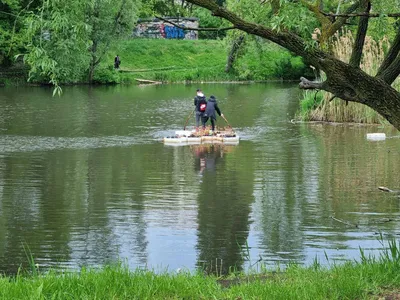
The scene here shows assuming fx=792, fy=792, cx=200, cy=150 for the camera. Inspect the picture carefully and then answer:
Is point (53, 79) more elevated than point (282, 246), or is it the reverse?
point (53, 79)

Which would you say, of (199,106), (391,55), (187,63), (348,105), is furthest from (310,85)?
(187,63)

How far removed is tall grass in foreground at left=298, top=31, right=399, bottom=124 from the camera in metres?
27.0

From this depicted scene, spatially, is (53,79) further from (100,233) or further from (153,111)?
(153,111)

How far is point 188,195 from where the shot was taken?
1623 centimetres

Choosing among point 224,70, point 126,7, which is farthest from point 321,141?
point 224,70

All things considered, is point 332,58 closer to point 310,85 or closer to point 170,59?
point 310,85

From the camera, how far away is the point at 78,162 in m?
21.1

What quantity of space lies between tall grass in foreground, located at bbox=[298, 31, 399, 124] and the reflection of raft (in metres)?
4.76

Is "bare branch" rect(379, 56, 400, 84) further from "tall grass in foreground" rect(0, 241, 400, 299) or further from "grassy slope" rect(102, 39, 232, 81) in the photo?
"grassy slope" rect(102, 39, 232, 81)

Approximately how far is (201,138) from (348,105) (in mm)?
6284

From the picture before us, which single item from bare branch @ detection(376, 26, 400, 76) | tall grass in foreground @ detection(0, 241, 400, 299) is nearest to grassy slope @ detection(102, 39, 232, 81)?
bare branch @ detection(376, 26, 400, 76)

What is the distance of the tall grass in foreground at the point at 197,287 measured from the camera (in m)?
6.30

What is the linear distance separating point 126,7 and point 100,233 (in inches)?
1674

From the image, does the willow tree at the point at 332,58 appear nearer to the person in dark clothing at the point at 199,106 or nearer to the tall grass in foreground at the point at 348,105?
the tall grass in foreground at the point at 348,105
